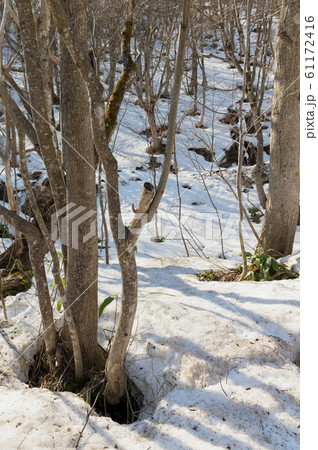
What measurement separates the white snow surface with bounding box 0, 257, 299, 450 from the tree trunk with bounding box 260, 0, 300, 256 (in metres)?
1.01

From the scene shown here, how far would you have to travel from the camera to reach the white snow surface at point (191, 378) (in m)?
1.79

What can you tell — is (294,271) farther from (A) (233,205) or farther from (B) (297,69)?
A: (A) (233,205)

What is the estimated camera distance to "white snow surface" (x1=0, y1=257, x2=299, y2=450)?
1.79 m

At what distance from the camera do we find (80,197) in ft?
7.30

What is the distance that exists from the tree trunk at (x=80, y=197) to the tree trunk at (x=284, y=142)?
2.28 meters

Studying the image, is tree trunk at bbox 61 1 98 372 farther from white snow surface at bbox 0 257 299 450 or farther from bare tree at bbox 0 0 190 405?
white snow surface at bbox 0 257 299 450

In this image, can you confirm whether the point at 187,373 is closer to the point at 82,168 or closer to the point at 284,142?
the point at 82,168

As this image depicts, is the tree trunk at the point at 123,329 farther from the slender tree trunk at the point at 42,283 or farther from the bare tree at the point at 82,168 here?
the slender tree trunk at the point at 42,283

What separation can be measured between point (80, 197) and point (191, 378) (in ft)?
4.39

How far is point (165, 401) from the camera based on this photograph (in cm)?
206

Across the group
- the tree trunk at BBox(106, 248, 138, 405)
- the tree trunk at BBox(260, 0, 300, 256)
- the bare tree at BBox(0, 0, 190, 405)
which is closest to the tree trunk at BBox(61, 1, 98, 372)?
the bare tree at BBox(0, 0, 190, 405)

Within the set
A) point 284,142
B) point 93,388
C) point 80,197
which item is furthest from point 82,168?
point 284,142

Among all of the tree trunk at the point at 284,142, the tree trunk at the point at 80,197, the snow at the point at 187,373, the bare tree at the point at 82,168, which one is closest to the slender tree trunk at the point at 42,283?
the bare tree at the point at 82,168
